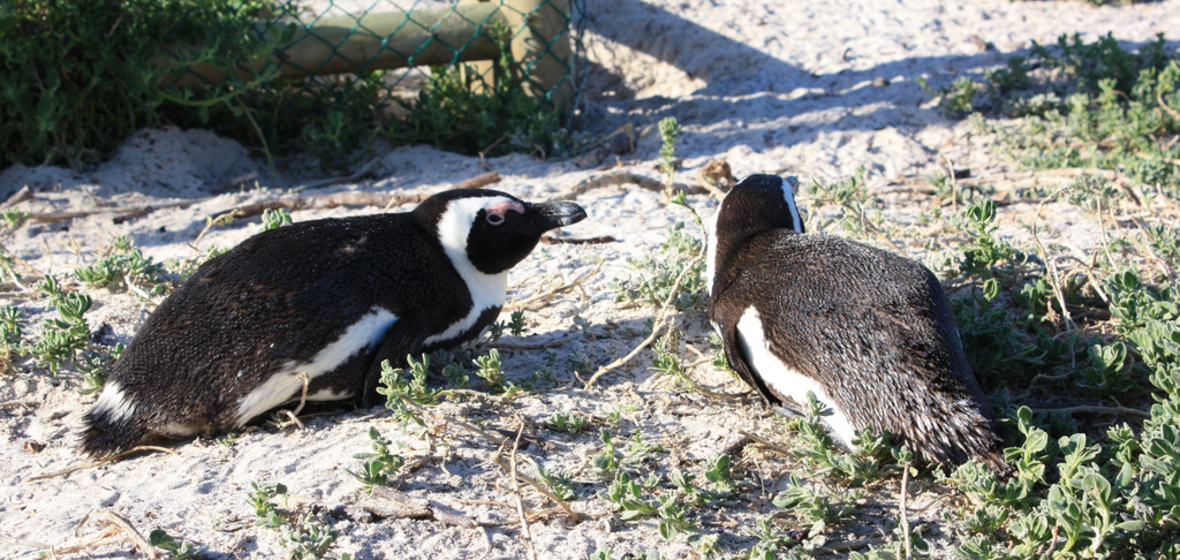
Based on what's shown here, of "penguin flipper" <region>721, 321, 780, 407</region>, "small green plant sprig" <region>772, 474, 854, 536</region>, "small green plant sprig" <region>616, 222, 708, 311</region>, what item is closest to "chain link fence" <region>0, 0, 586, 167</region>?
"small green plant sprig" <region>616, 222, 708, 311</region>

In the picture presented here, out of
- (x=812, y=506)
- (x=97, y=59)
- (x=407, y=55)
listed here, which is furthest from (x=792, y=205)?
(x=97, y=59)

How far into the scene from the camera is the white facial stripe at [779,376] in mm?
2143

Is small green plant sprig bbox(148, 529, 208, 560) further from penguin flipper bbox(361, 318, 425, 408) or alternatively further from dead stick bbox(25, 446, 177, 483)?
penguin flipper bbox(361, 318, 425, 408)

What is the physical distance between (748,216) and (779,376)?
706mm

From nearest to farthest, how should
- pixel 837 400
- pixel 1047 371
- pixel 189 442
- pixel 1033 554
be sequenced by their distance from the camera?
pixel 1033 554 < pixel 837 400 < pixel 189 442 < pixel 1047 371

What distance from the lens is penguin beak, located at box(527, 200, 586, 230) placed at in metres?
2.81

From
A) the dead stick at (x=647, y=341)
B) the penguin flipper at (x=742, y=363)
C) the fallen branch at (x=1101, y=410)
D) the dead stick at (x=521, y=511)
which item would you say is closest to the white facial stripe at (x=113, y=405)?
the dead stick at (x=521, y=511)

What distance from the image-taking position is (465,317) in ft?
A: 8.83

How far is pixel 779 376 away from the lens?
2295mm

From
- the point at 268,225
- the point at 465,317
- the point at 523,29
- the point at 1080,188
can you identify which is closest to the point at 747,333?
the point at 465,317

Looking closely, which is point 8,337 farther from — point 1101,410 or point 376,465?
point 1101,410

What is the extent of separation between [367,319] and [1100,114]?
13.8 feet

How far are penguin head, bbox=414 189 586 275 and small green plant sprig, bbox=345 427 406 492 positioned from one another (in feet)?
2.65

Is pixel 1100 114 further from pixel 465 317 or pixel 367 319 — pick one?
pixel 367 319
